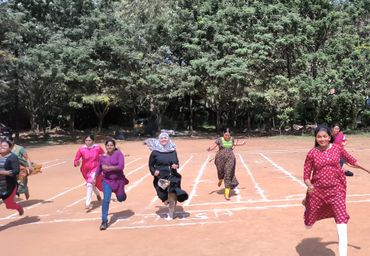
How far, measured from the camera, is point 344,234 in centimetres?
514

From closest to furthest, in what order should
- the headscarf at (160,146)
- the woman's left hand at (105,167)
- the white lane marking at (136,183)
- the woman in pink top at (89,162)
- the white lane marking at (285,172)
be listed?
the woman's left hand at (105,167) < the headscarf at (160,146) < the woman in pink top at (89,162) < the white lane marking at (285,172) < the white lane marking at (136,183)

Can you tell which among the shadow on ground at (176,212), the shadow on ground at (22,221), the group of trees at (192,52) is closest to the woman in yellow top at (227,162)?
the shadow on ground at (176,212)

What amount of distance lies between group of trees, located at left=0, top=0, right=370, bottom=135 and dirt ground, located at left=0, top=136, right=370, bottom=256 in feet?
60.8

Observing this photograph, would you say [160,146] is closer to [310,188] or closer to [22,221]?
[22,221]

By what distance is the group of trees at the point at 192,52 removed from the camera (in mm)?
30094

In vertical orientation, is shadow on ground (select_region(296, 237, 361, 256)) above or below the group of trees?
below

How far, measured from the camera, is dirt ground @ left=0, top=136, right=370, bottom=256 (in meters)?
6.20

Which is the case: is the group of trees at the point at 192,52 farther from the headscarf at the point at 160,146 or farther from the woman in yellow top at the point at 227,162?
the headscarf at the point at 160,146

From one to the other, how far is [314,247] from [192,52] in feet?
90.3

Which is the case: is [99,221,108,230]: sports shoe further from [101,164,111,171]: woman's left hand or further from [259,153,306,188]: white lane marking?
[259,153,306,188]: white lane marking

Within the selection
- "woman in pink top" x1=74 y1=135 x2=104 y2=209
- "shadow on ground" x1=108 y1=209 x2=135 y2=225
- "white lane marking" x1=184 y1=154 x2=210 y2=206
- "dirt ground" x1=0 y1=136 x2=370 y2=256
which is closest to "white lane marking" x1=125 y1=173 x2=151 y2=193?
"dirt ground" x1=0 y1=136 x2=370 y2=256

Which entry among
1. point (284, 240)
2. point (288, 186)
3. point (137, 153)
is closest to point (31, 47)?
point (137, 153)

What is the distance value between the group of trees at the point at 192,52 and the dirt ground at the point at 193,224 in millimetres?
18520

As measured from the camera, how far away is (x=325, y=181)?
5363 millimetres
